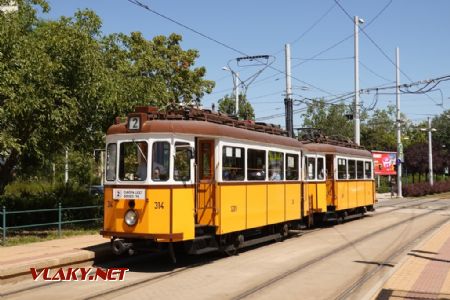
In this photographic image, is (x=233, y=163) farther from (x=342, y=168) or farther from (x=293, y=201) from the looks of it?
(x=342, y=168)

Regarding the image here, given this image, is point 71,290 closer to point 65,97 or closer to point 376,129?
point 65,97

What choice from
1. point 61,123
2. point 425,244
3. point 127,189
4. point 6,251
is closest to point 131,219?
point 127,189

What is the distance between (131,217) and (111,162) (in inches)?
55.9

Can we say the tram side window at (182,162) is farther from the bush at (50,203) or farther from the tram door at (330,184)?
the tram door at (330,184)

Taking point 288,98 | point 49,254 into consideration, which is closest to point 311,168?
point 288,98

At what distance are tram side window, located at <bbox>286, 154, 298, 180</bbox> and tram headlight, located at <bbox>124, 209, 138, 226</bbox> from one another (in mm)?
6116

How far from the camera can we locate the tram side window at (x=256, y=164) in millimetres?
13961

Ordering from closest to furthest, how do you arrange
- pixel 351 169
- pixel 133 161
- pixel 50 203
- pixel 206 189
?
1. pixel 133 161
2. pixel 206 189
3. pixel 50 203
4. pixel 351 169

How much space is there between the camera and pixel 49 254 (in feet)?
39.8

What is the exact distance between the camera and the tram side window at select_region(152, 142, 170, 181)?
11602mm

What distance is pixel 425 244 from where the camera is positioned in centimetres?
1539

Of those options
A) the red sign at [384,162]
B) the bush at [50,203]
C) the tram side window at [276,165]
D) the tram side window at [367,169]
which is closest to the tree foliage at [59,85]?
the bush at [50,203]

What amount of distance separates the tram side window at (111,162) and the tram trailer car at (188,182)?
21 millimetres

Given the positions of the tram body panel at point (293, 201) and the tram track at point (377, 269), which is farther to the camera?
the tram body panel at point (293, 201)
